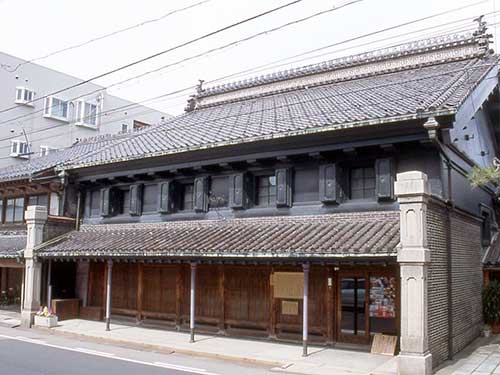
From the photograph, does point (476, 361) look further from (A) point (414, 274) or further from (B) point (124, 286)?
(B) point (124, 286)

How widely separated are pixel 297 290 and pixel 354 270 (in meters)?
1.83

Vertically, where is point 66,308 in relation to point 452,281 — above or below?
below

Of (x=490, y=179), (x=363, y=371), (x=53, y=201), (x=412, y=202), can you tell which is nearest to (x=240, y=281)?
(x=363, y=371)

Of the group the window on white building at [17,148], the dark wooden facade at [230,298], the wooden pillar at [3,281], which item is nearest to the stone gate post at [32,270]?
the dark wooden facade at [230,298]

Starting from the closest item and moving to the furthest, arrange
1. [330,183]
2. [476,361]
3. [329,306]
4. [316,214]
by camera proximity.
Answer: [476,361] → [329,306] → [330,183] → [316,214]

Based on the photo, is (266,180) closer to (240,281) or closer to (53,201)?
(240,281)

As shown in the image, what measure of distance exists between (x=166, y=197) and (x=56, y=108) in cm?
2402

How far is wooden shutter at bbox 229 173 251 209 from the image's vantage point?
1630cm

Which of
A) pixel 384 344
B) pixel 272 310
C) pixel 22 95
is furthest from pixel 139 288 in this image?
pixel 22 95

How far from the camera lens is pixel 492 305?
1611 cm

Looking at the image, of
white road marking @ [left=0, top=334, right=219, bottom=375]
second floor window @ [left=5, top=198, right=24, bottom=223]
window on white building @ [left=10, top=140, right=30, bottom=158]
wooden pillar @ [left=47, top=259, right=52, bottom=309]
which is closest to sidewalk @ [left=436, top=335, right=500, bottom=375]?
white road marking @ [left=0, top=334, right=219, bottom=375]

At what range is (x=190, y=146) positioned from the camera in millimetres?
16578

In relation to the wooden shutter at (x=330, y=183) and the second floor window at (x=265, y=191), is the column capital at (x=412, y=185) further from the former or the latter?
the second floor window at (x=265, y=191)

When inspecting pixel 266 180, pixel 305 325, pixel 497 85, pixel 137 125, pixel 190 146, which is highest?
pixel 137 125
